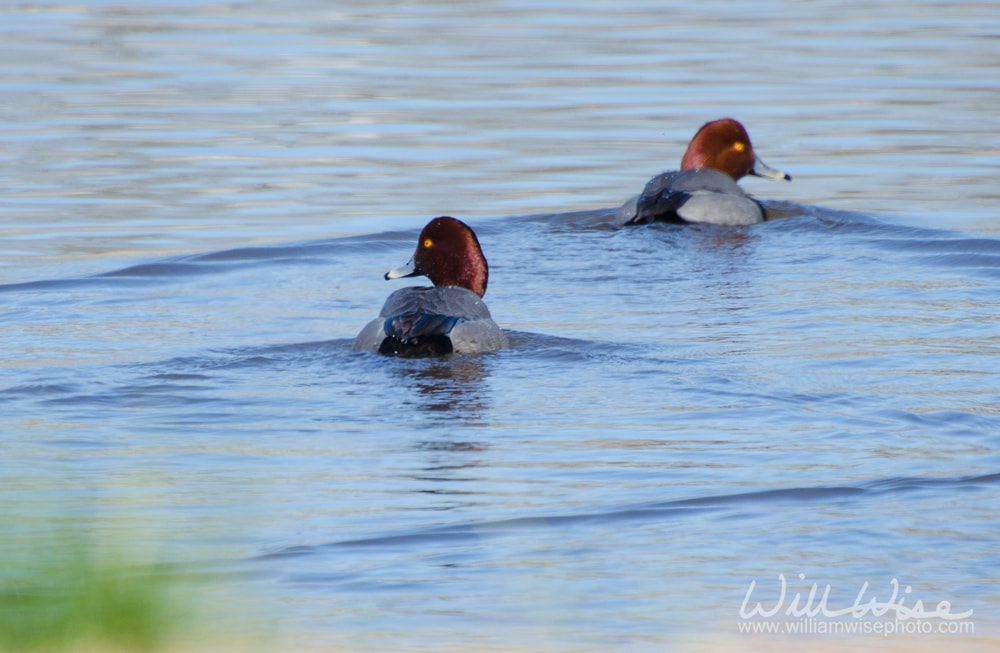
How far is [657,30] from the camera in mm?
25875

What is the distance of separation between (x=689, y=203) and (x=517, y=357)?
14.9ft

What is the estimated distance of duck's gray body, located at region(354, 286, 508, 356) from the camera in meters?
8.55

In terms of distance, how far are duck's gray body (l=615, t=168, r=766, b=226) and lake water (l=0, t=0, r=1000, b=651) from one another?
0.27 meters

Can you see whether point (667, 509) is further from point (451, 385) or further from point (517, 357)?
point (517, 357)

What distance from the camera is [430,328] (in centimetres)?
855

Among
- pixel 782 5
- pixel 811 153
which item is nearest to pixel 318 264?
pixel 811 153

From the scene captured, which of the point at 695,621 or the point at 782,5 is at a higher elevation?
the point at 782,5

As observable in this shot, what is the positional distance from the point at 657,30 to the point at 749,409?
62.1 ft

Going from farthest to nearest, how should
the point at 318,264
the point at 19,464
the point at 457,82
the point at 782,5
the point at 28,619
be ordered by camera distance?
1. the point at 782,5
2. the point at 457,82
3. the point at 318,264
4. the point at 19,464
5. the point at 28,619

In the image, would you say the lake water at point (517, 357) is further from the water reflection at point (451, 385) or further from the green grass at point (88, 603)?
the green grass at point (88, 603)

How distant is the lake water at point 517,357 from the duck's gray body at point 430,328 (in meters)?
0.11

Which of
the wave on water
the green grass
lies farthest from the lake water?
the green grass

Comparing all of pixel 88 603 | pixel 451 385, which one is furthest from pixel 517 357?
pixel 88 603

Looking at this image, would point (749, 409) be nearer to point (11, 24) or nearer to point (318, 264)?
point (318, 264)
